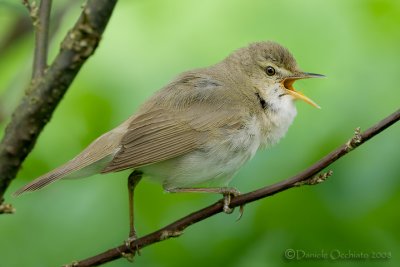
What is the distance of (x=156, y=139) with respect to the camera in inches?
148

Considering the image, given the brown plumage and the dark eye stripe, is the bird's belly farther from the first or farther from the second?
the dark eye stripe

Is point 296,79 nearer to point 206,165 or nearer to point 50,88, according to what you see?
point 206,165

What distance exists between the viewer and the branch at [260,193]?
7.66ft

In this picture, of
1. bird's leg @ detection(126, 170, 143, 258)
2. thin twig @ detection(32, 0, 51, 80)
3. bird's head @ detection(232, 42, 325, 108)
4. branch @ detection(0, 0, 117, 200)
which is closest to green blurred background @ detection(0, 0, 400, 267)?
bird's leg @ detection(126, 170, 143, 258)

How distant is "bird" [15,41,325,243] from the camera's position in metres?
3.63

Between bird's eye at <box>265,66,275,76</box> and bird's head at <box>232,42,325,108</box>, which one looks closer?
bird's head at <box>232,42,325,108</box>

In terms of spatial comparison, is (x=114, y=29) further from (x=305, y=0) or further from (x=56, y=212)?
(x=56, y=212)

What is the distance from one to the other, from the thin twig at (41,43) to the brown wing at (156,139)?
1.33 m

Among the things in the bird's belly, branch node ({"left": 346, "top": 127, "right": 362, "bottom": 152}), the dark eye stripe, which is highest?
the dark eye stripe

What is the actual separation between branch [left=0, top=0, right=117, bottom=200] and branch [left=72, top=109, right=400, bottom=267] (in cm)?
82

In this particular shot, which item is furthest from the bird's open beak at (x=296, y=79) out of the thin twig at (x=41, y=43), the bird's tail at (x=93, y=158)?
the thin twig at (x=41, y=43)

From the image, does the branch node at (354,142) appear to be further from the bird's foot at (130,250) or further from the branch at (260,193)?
the bird's foot at (130,250)

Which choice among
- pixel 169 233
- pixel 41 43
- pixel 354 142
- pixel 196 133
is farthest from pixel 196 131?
pixel 41 43

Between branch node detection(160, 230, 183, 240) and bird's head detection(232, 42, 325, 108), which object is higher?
bird's head detection(232, 42, 325, 108)
